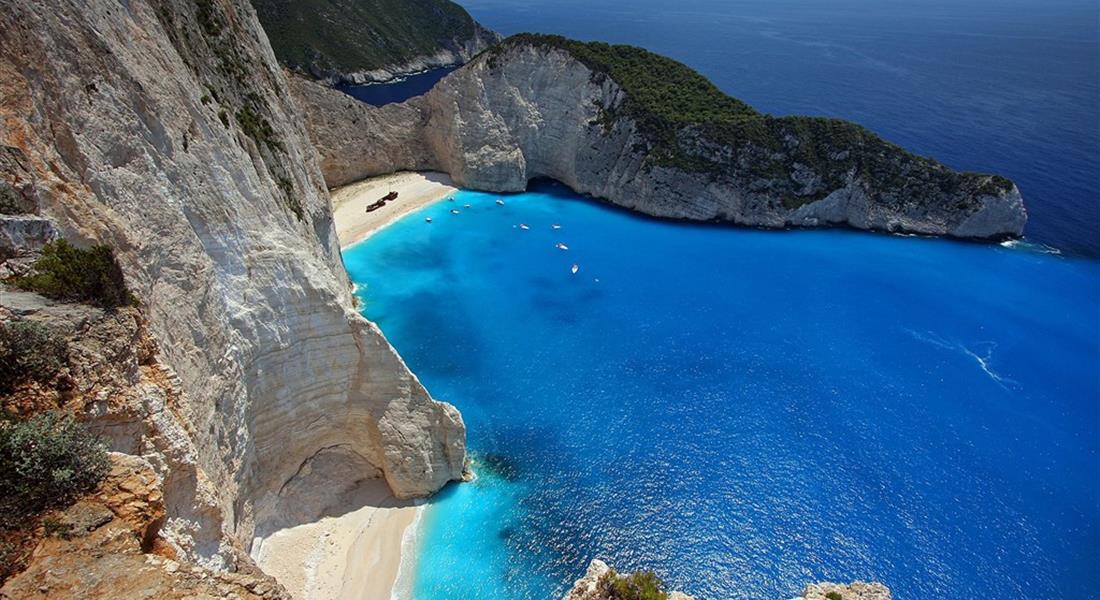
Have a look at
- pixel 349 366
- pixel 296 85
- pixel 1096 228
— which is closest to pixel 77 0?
pixel 349 366

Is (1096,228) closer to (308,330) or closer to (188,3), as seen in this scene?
(308,330)

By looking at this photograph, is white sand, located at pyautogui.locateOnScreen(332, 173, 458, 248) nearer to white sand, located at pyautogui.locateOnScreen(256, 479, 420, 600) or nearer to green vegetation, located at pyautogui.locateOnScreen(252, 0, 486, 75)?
white sand, located at pyautogui.locateOnScreen(256, 479, 420, 600)

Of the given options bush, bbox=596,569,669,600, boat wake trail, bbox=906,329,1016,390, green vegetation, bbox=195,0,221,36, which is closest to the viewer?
bush, bbox=596,569,669,600

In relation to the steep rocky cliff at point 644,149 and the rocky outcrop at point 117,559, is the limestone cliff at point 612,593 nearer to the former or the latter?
the rocky outcrop at point 117,559

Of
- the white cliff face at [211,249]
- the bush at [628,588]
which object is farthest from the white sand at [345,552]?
the bush at [628,588]

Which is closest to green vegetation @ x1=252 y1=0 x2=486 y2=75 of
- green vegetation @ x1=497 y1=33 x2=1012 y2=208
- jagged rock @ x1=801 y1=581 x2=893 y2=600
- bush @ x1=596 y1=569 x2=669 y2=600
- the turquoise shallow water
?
the turquoise shallow water

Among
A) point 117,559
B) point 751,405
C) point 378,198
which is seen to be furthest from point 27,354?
point 378,198

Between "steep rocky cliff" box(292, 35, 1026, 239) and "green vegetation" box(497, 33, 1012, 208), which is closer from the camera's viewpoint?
"steep rocky cliff" box(292, 35, 1026, 239)

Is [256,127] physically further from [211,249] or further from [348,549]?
[348,549]
